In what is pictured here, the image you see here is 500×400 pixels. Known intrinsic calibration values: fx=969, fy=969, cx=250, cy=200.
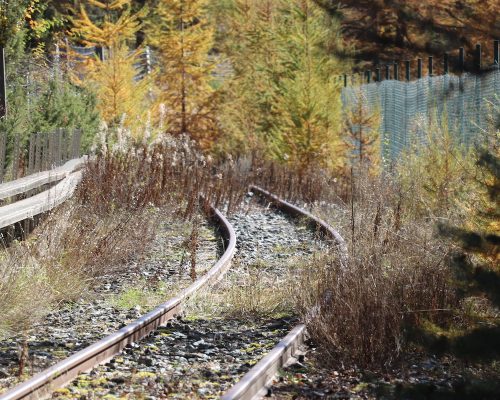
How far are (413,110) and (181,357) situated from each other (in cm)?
1547

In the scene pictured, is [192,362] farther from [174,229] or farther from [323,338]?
[174,229]

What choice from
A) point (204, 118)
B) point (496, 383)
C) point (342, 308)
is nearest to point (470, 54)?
point (496, 383)

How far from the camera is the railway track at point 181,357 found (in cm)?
557

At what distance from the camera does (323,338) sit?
664 centimetres

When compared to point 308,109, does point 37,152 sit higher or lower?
lower

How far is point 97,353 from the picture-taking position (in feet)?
20.6

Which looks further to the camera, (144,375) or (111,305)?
(111,305)

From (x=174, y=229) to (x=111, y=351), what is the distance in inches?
280

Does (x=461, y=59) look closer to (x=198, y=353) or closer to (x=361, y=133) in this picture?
(x=198, y=353)

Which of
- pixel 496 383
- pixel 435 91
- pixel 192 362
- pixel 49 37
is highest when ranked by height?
pixel 49 37

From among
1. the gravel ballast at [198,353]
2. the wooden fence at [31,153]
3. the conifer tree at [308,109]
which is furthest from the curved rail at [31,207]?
the conifer tree at [308,109]

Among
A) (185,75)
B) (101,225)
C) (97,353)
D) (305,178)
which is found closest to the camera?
(97,353)

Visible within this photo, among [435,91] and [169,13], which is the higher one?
[169,13]

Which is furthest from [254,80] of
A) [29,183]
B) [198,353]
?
[198,353]
